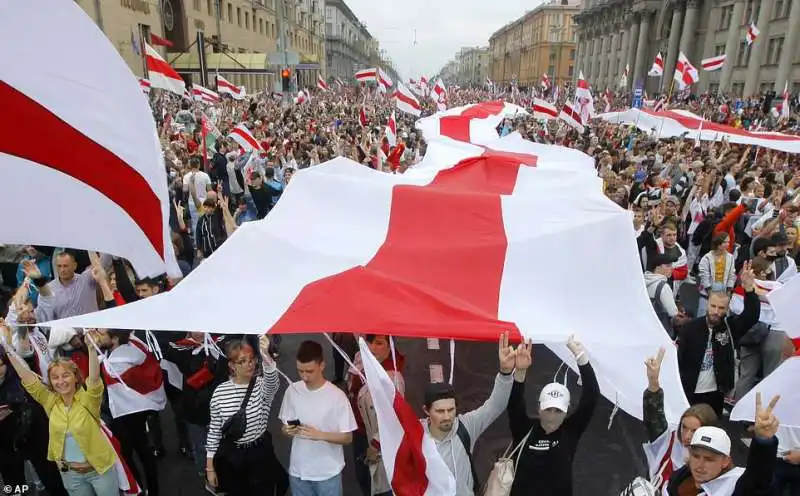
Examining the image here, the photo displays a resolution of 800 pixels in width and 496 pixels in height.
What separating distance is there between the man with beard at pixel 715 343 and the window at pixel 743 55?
35.6 metres

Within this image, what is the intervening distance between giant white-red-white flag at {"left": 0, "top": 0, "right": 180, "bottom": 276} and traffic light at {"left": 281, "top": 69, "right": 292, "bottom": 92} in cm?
2220

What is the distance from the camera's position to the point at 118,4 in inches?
935

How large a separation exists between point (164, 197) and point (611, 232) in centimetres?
277

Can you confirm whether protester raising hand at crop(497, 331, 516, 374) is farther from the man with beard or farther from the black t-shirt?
the man with beard

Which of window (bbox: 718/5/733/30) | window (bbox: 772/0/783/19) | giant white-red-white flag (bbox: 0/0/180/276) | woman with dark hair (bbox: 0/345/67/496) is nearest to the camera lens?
giant white-red-white flag (bbox: 0/0/180/276)

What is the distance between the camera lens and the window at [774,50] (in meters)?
29.3

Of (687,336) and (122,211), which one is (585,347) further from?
(122,211)

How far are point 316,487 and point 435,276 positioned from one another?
55.7 inches

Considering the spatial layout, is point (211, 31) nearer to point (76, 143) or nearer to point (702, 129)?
point (702, 129)

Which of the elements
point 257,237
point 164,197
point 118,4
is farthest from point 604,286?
point 118,4

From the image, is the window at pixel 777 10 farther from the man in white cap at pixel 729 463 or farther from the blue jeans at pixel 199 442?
the blue jeans at pixel 199 442

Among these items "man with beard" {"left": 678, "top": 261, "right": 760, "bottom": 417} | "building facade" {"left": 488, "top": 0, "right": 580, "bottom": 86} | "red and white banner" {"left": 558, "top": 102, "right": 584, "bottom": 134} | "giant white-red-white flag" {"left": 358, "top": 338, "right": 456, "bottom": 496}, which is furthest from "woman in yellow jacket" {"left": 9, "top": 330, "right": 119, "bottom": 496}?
"building facade" {"left": 488, "top": 0, "right": 580, "bottom": 86}

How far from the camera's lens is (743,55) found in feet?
107

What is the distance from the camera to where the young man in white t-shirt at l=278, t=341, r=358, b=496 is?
2.85 meters
